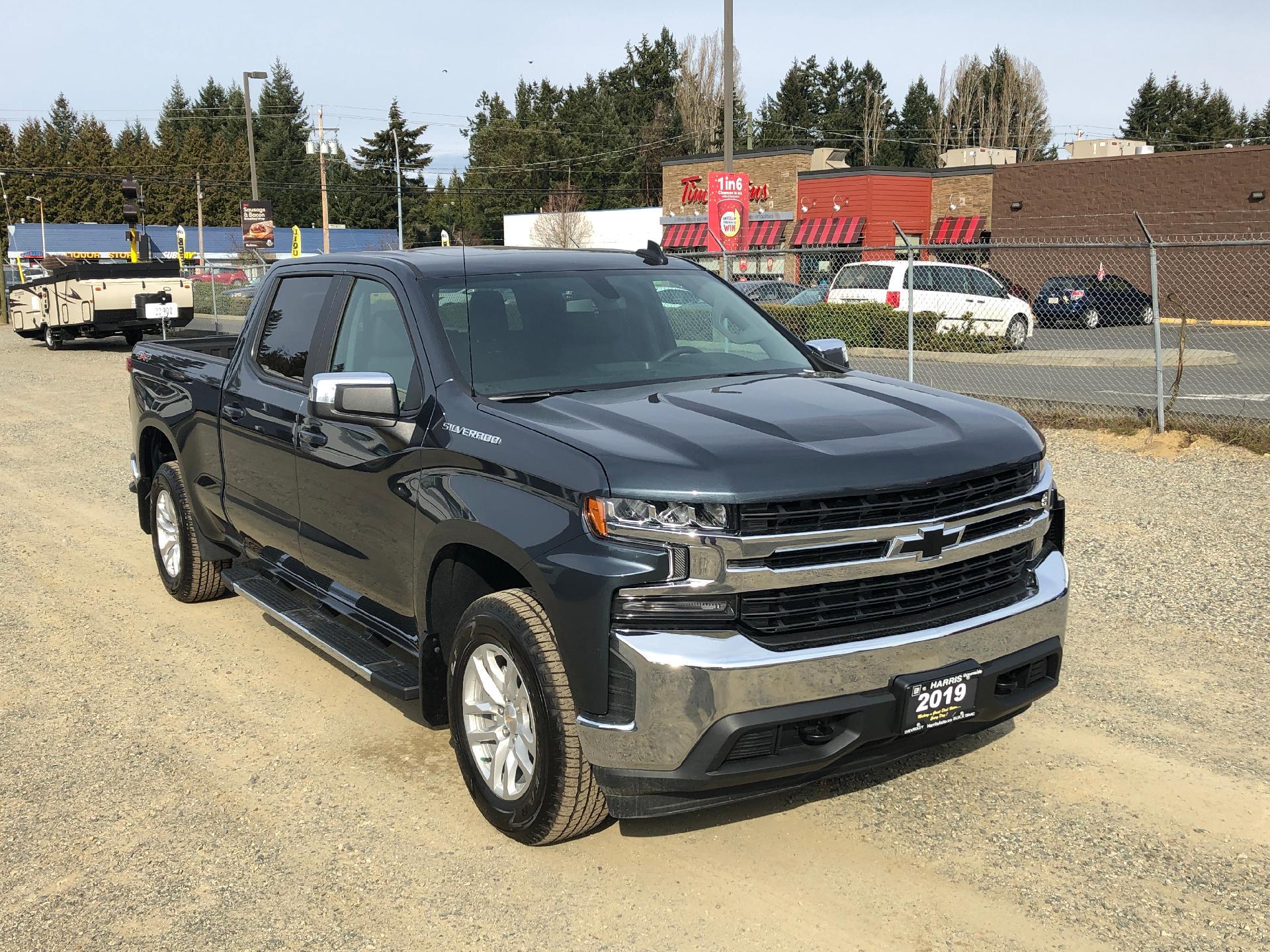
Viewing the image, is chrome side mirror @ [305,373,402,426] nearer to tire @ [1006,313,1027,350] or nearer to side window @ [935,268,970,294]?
tire @ [1006,313,1027,350]

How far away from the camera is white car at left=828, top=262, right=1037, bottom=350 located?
65.5 feet

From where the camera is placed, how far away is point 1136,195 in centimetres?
3766

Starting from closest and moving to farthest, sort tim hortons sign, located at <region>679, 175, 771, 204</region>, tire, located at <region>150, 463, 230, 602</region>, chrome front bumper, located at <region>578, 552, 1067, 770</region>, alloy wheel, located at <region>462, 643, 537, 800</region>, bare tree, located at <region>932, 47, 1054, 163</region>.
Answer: chrome front bumper, located at <region>578, 552, 1067, 770</region>
alloy wheel, located at <region>462, 643, 537, 800</region>
tire, located at <region>150, 463, 230, 602</region>
tim hortons sign, located at <region>679, 175, 771, 204</region>
bare tree, located at <region>932, 47, 1054, 163</region>

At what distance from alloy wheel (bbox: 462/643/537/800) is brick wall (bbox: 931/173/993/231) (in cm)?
4542

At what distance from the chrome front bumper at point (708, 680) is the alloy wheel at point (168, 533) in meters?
4.16

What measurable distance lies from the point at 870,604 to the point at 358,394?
1900 millimetres

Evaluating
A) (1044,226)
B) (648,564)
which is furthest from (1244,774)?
(1044,226)

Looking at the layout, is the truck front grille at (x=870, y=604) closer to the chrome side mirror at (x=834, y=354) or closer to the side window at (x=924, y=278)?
the chrome side mirror at (x=834, y=354)

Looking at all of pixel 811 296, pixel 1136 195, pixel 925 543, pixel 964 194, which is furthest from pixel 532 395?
pixel 964 194

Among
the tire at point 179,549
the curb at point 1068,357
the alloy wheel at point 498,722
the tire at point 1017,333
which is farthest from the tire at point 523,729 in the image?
the tire at point 1017,333

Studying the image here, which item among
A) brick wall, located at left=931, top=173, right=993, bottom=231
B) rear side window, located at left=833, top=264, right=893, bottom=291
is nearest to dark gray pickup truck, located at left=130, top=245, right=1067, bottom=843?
A: rear side window, located at left=833, top=264, right=893, bottom=291

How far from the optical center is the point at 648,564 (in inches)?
131

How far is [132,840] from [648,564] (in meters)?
2.10

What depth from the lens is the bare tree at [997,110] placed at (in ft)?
285
